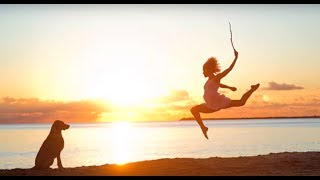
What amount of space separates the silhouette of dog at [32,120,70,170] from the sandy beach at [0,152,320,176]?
0.60 metres

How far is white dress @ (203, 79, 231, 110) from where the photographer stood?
33.8 ft

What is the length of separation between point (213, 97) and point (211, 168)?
3010mm

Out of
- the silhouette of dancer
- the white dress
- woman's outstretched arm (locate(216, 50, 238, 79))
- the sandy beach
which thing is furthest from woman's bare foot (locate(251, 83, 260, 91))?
the sandy beach

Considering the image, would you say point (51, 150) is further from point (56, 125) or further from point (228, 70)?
point (228, 70)

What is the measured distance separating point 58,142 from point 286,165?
6147 mm

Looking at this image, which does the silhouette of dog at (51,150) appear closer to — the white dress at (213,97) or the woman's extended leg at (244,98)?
the white dress at (213,97)

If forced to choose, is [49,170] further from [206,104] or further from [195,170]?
[206,104]

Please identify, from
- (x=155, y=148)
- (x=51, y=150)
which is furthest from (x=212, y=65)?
(x=155, y=148)

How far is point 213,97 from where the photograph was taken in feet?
33.9

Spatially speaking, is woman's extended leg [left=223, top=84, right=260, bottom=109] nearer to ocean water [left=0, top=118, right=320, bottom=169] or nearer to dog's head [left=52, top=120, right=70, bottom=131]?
dog's head [left=52, top=120, right=70, bottom=131]

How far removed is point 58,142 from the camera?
14969mm
